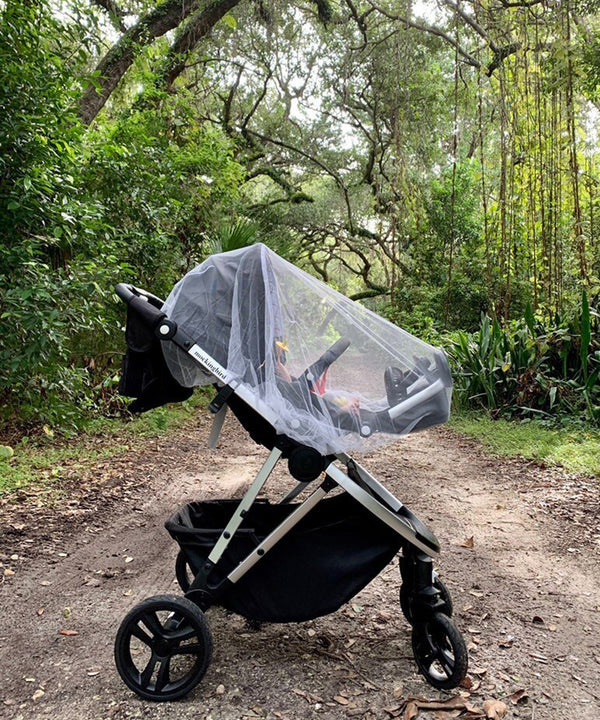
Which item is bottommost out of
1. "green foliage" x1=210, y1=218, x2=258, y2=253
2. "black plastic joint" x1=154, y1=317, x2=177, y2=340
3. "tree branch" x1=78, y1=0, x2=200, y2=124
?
"black plastic joint" x1=154, y1=317, x2=177, y2=340

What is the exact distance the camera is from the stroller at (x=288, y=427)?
6.53 ft

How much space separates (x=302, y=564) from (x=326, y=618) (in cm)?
61

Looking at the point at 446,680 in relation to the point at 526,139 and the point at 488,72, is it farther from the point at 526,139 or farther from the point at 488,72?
the point at 488,72

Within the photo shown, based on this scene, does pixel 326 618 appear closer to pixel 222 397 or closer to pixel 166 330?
pixel 222 397

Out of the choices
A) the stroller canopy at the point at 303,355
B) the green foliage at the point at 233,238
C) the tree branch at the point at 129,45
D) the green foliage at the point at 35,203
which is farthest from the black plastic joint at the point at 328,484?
the tree branch at the point at 129,45

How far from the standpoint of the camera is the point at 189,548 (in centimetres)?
213

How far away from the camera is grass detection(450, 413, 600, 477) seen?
14.9 ft

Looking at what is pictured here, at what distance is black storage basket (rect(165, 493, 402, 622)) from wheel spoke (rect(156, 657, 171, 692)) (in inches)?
10.4

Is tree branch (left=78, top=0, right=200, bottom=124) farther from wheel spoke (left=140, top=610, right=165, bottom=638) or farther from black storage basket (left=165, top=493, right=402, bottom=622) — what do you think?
wheel spoke (left=140, top=610, right=165, bottom=638)

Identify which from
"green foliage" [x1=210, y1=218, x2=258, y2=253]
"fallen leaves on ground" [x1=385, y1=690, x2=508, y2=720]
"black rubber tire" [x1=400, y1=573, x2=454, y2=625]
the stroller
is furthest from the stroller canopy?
"green foliage" [x1=210, y1=218, x2=258, y2=253]

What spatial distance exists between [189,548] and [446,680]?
996mm

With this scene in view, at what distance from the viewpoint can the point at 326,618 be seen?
99.2 inches

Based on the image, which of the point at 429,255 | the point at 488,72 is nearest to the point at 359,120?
the point at 429,255

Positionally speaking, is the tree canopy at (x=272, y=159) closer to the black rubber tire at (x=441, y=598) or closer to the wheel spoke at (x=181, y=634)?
the wheel spoke at (x=181, y=634)
